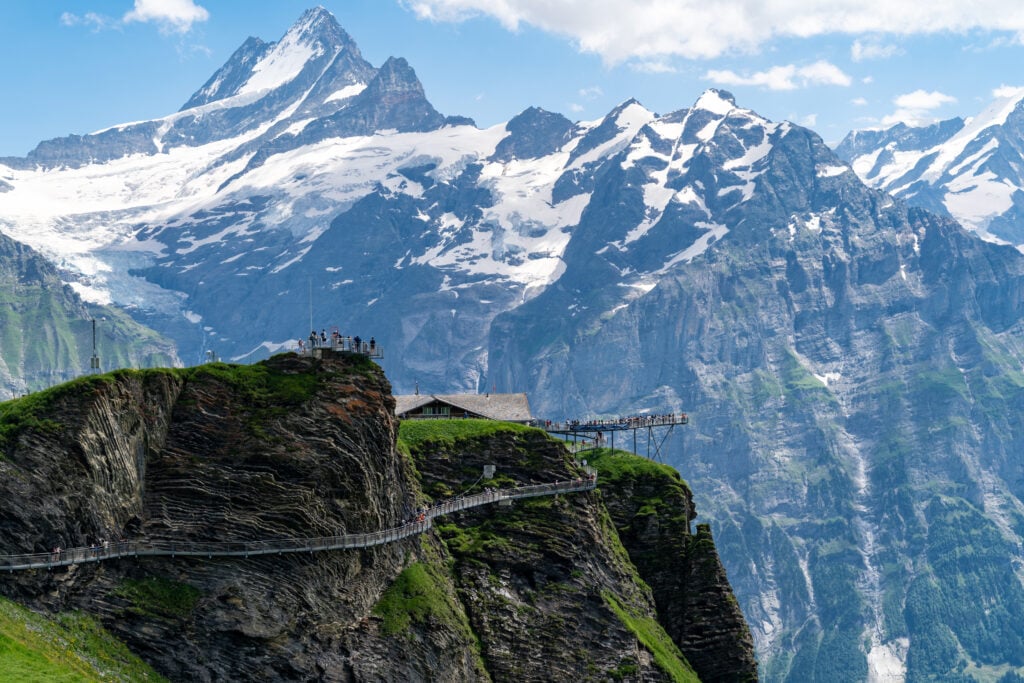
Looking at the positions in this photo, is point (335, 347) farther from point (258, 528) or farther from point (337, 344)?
point (258, 528)

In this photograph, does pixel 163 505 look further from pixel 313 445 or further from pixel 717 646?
pixel 717 646

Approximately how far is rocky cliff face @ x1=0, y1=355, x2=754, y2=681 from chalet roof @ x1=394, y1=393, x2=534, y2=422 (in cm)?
3519

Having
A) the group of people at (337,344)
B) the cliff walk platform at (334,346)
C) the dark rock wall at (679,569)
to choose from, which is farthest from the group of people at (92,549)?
the dark rock wall at (679,569)

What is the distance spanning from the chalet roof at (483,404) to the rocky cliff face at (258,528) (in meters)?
35.2

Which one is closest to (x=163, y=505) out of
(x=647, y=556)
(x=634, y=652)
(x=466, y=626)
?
(x=466, y=626)

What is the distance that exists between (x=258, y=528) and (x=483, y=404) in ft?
245

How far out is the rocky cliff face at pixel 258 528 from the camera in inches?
4245

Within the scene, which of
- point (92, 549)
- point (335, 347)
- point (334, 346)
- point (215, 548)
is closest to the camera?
point (92, 549)

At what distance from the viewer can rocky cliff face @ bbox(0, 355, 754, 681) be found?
108m

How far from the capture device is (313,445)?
122688 mm

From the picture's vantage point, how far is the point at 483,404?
190000mm

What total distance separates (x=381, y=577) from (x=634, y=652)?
115 feet

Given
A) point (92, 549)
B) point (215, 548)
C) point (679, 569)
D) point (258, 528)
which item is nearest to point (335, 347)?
point (258, 528)

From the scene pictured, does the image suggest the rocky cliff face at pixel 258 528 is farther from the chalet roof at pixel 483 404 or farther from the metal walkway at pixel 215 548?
the chalet roof at pixel 483 404
